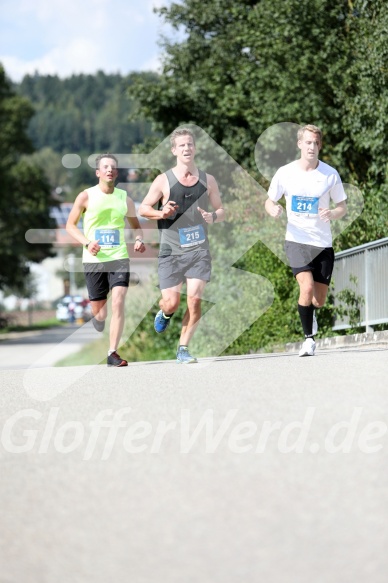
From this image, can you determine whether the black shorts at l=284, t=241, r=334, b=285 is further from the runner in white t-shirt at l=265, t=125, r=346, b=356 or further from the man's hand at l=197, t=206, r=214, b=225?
the man's hand at l=197, t=206, r=214, b=225

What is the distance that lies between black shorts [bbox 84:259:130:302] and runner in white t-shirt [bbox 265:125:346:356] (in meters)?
1.48

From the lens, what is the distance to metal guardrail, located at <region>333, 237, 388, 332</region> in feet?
45.3

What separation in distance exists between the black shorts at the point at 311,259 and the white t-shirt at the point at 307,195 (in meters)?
0.07

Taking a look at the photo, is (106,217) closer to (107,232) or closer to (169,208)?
(107,232)

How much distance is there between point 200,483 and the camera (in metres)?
5.23

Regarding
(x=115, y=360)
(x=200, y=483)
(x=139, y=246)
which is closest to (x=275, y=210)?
(x=139, y=246)

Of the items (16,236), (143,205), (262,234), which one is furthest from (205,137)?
(16,236)

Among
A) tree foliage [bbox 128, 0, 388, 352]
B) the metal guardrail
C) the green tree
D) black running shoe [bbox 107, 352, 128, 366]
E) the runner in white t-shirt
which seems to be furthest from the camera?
the green tree

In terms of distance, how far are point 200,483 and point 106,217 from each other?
20.2 feet

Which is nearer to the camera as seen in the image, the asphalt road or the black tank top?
the asphalt road


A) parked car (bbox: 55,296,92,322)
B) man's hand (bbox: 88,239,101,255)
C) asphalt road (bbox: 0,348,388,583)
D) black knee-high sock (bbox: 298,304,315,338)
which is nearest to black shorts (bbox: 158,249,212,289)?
man's hand (bbox: 88,239,101,255)

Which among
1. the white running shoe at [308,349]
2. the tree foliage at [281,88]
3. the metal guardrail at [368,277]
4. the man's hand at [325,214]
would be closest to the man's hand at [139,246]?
the man's hand at [325,214]

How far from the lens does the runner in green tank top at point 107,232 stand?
36.6 ft

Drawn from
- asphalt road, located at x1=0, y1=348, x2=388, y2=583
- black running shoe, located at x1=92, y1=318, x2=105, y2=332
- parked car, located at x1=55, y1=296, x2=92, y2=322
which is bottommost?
parked car, located at x1=55, y1=296, x2=92, y2=322
